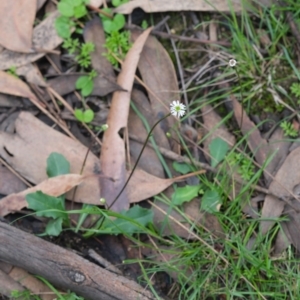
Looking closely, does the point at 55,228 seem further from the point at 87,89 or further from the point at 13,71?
the point at 13,71

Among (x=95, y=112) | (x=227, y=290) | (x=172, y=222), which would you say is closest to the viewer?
(x=227, y=290)

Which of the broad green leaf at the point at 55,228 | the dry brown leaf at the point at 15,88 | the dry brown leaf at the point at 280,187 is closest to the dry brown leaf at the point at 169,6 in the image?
the dry brown leaf at the point at 15,88

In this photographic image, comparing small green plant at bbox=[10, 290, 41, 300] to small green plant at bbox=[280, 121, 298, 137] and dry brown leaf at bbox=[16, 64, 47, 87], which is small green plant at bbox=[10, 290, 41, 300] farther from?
small green plant at bbox=[280, 121, 298, 137]

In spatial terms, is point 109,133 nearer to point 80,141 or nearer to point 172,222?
point 80,141

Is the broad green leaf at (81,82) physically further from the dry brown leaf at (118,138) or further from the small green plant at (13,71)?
the small green plant at (13,71)

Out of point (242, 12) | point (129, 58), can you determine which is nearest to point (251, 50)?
point (242, 12)

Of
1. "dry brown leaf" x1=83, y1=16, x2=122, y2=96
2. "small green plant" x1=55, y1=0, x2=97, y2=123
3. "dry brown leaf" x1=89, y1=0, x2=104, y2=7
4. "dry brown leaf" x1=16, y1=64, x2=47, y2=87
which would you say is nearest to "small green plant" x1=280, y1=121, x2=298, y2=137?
"dry brown leaf" x1=83, y1=16, x2=122, y2=96

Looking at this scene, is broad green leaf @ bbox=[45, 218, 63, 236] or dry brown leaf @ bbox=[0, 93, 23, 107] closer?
broad green leaf @ bbox=[45, 218, 63, 236]
